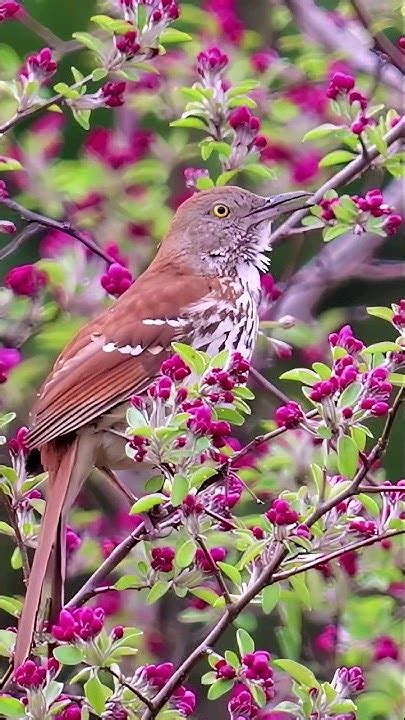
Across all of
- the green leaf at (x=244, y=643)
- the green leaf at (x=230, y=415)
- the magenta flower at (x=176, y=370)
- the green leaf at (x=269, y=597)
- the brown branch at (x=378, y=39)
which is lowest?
the green leaf at (x=244, y=643)

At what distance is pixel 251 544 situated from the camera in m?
2.38

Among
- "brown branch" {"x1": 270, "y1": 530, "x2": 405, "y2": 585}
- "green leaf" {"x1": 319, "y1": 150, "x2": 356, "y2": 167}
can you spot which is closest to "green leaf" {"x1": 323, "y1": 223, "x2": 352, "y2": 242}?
"green leaf" {"x1": 319, "y1": 150, "x2": 356, "y2": 167}

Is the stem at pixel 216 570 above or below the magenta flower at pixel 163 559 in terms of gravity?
above

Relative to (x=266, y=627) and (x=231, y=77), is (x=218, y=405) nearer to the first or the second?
(x=231, y=77)

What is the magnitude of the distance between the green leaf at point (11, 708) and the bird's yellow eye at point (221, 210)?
2000mm

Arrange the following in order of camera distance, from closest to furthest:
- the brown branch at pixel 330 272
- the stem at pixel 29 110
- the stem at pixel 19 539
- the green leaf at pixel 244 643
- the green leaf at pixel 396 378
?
the green leaf at pixel 396 378 < the green leaf at pixel 244 643 < the stem at pixel 19 539 < the stem at pixel 29 110 < the brown branch at pixel 330 272

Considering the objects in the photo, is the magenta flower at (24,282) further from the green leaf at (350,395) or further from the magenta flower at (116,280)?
the green leaf at (350,395)

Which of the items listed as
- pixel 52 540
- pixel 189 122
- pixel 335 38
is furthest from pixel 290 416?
pixel 335 38

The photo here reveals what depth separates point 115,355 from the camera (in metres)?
3.39

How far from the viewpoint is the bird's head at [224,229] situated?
391cm

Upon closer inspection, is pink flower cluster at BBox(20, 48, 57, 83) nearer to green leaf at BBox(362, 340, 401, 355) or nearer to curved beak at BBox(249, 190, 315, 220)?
curved beak at BBox(249, 190, 315, 220)

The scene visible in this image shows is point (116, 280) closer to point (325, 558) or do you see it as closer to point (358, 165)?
point (358, 165)

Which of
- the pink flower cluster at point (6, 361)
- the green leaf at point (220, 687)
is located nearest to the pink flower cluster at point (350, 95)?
the pink flower cluster at point (6, 361)

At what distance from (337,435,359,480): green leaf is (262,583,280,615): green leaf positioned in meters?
0.27
